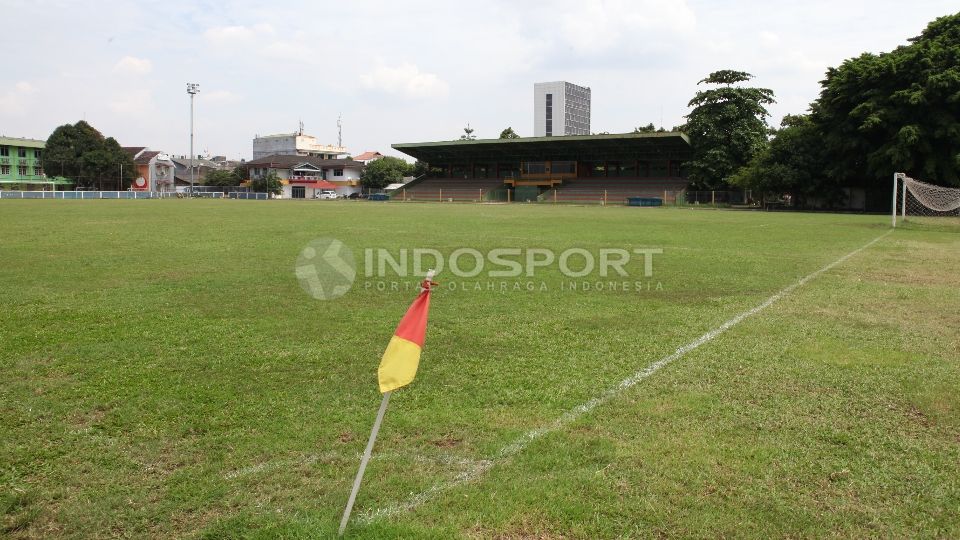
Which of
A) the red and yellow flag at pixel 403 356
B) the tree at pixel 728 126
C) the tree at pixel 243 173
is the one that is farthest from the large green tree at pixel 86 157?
the red and yellow flag at pixel 403 356

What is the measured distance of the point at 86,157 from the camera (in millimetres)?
77625

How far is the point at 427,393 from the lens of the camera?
521 centimetres

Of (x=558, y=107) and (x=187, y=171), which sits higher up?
(x=558, y=107)

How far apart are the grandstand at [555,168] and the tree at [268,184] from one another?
22841 mm

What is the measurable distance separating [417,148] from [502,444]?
75.2 m

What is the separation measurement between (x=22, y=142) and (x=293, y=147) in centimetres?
5724

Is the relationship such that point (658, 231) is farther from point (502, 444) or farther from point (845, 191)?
point (845, 191)

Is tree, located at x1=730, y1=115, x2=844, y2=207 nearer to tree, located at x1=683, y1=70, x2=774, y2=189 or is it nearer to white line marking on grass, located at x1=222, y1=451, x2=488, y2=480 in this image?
tree, located at x1=683, y1=70, x2=774, y2=189

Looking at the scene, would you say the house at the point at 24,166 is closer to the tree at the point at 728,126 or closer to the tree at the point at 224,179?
the tree at the point at 224,179

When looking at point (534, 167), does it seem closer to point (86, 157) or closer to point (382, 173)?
point (382, 173)

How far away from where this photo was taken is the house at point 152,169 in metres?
92.9

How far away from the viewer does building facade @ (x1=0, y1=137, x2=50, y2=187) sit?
79.6 meters

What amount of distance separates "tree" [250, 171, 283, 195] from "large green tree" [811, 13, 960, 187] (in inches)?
2769

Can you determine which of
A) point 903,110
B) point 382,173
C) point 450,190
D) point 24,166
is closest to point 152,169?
point 24,166
